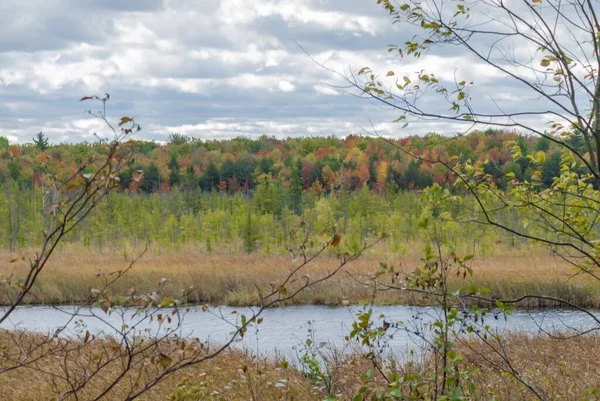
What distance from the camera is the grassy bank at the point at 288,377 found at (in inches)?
271

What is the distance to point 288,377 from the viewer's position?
294 inches

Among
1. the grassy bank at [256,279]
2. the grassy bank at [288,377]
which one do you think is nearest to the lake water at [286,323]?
the grassy bank at [256,279]

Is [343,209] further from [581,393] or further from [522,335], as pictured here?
[581,393]

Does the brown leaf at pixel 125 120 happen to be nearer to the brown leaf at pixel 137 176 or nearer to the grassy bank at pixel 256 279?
the brown leaf at pixel 137 176

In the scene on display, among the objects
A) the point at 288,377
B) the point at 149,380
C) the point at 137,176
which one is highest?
the point at 137,176

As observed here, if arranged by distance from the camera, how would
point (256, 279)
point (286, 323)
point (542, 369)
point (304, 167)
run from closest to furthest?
point (542, 369) → point (286, 323) → point (256, 279) → point (304, 167)

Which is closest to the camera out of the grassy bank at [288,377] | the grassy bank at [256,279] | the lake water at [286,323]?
the grassy bank at [288,377]

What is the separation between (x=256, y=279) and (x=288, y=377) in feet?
67.3

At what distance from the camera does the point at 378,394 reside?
3895mm

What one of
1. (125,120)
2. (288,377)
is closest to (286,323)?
(288,377)

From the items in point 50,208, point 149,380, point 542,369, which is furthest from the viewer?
point 542,369

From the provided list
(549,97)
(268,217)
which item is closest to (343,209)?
(268,217)

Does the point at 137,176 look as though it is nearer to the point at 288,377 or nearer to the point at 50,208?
the point at 50,208

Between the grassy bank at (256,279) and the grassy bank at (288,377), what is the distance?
32.2 ft
